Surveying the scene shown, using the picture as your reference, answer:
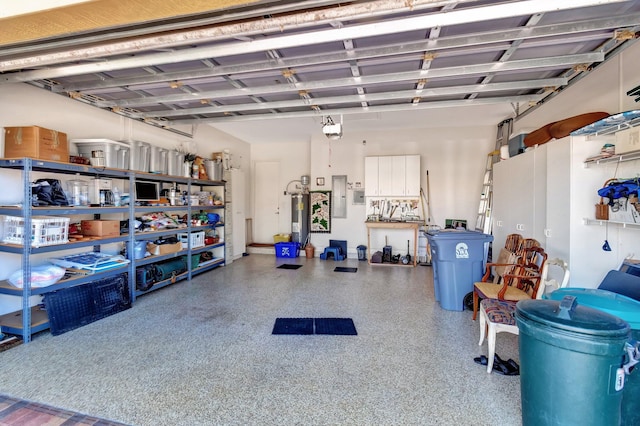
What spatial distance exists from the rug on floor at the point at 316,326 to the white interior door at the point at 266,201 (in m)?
5.04

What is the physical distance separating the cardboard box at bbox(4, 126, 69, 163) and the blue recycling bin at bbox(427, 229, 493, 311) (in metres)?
4.64

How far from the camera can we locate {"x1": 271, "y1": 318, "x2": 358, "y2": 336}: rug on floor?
10.3ft

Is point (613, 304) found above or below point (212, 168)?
below

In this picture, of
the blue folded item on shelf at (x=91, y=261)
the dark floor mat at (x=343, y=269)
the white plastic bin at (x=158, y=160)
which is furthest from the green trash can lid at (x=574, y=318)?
the white plastic bin at (x=158, y=160)

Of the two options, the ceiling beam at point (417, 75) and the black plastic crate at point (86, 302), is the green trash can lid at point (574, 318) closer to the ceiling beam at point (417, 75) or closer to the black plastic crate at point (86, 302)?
the ceiling beam at point (417, 75)

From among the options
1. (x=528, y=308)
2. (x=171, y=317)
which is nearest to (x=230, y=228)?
(x=171, y=317)

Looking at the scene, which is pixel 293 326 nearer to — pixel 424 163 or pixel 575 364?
pixel 575 364

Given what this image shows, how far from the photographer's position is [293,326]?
10.8 feet

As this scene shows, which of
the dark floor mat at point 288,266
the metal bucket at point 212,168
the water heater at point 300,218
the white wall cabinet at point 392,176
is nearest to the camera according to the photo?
the metal bucket at point 212,168

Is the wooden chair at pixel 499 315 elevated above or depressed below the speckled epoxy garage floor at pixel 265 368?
above

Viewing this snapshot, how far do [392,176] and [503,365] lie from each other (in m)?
4.89

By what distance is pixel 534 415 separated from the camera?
1541 mm

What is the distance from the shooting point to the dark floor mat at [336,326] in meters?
3.14

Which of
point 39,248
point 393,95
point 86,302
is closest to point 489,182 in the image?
point 393,95
